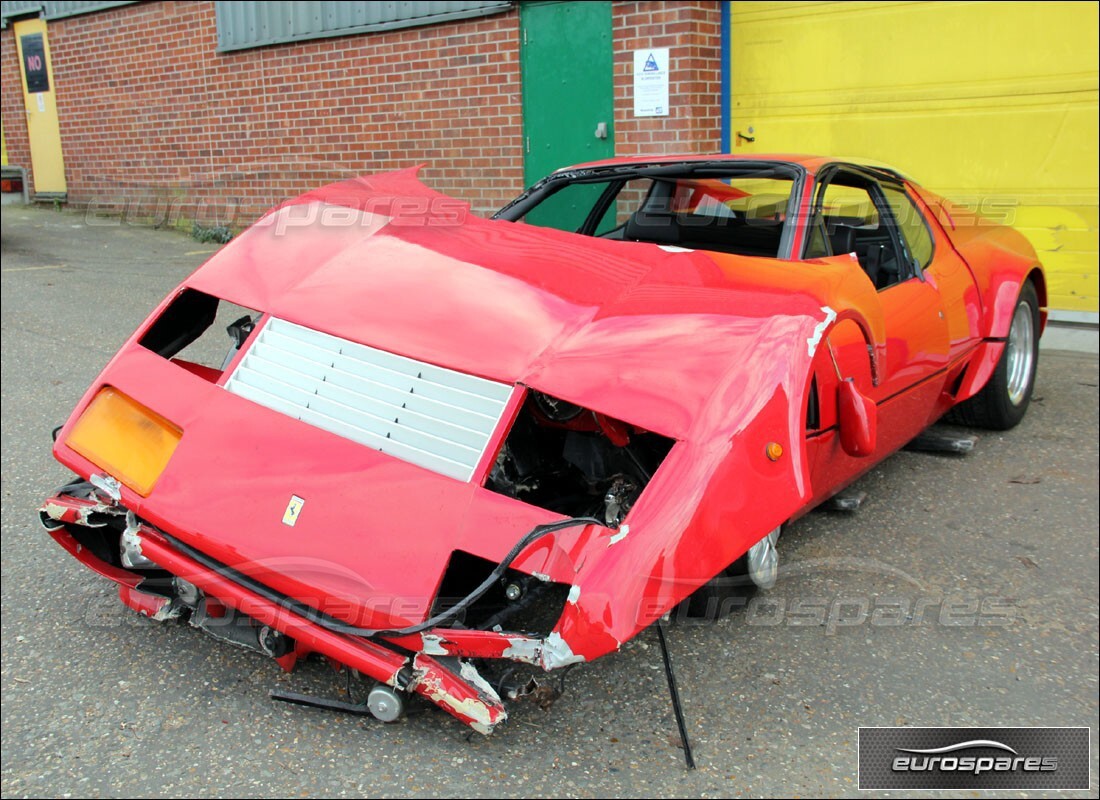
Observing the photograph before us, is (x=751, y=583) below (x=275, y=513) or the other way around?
below

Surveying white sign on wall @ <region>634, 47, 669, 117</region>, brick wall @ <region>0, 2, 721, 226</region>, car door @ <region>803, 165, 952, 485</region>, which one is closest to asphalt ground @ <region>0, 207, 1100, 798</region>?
car door @ <region>803, 165, 952, 485</region>

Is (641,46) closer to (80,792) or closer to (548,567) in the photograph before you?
(548,567)

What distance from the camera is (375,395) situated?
269cm

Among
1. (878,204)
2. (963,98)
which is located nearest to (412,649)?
(878,204)

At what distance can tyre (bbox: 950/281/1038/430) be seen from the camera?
4.81 meters

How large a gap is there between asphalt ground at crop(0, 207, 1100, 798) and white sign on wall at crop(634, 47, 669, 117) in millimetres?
4255

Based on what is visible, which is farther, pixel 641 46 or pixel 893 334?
pixel 641 46

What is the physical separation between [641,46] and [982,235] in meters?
3.49

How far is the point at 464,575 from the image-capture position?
2520mm

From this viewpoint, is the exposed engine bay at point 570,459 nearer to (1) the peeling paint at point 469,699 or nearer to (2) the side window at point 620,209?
(1) the peeling paint at point 469,699

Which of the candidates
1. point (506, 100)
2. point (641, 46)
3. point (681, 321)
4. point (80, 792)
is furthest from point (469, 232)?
point (506, 100)

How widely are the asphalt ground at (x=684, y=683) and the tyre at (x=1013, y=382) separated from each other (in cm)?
76

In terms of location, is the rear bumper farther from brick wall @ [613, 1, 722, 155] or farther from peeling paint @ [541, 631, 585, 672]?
brick wall @ [613, 1, 722, 155]

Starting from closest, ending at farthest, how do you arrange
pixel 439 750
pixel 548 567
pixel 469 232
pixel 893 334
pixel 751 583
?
1. pixel 548 567
2. pixel 439 750
3. pixel 751 583
4. pixel 469 232
5. pixel 893 334
